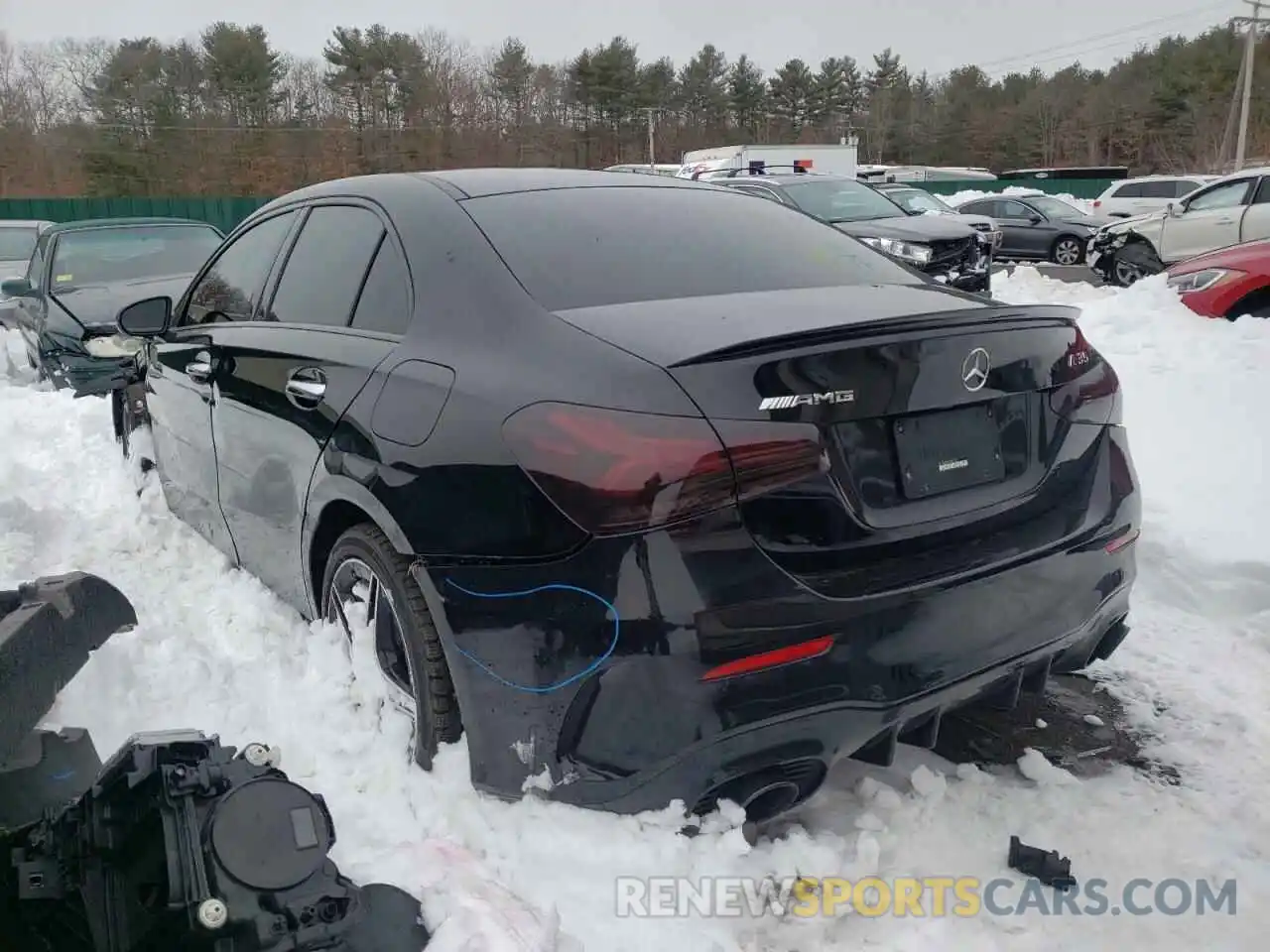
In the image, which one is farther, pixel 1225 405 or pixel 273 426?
pixel 1225 405

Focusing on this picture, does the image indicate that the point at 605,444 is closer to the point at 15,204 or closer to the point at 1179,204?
the point at 1179,204

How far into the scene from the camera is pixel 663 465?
201 cm

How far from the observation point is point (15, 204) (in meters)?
33.5

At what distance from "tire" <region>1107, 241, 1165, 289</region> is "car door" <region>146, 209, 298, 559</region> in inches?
563

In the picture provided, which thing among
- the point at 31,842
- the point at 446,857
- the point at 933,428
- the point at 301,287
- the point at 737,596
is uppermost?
the point at 301,287

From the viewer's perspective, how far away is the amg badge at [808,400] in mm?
2059

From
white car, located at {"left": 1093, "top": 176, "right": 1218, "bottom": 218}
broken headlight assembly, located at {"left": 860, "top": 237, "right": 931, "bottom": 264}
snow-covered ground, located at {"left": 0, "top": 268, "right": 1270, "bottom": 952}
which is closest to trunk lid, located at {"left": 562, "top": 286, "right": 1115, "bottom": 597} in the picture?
snow-covered ground, located at {"left": 0, "top": 268, "right": 1270, "bottom": 952}

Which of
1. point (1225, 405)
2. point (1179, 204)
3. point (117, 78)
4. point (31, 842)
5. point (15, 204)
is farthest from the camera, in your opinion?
point (117, 78)

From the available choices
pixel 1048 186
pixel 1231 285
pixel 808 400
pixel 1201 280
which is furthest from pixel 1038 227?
pixel 1048 186

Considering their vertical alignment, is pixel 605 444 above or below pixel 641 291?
below

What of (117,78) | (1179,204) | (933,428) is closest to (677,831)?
(933,428)

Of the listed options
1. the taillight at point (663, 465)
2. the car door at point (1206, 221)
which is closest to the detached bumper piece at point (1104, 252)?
the car door at point (1206, 221)

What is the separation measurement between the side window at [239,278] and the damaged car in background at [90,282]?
4917mm

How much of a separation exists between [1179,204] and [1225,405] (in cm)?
1056
